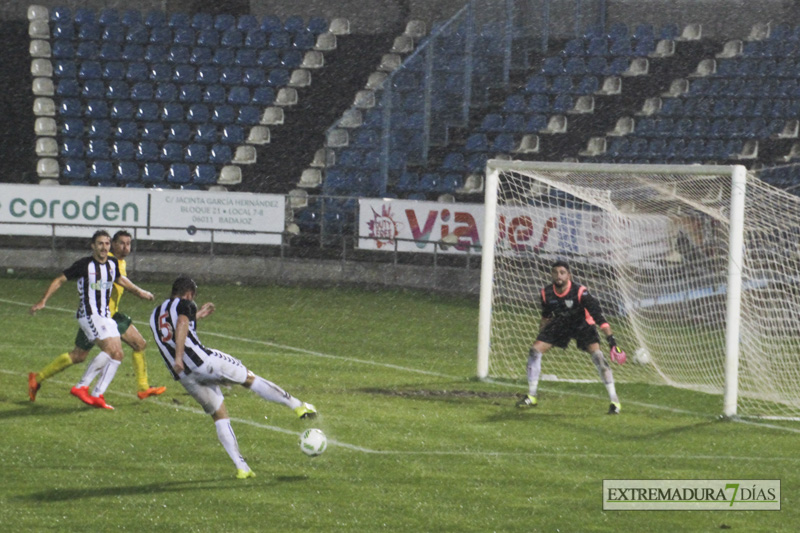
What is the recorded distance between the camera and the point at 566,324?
13.7m

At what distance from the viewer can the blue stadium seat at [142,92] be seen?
30.1m

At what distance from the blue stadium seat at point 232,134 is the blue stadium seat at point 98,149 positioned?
106 inches

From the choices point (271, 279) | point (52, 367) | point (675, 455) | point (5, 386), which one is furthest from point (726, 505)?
point (271, 279)

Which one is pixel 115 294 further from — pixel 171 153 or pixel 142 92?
pixel 142 92

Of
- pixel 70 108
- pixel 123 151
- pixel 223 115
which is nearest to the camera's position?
pixel 123 151

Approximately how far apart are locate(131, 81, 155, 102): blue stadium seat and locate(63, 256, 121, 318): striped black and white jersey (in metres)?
18.3

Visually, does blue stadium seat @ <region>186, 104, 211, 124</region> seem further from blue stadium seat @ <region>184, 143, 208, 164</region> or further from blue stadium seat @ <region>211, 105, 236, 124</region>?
blue stadium seat @ <region>184, 143, 208, 164</region>

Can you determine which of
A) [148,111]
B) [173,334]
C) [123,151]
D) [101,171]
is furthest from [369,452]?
[148,111]

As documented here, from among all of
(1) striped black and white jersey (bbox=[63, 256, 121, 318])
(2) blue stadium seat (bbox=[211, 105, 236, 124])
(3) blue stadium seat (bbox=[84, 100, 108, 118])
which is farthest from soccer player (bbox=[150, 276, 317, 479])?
(3) blue stadium seat (bbox=[84, 100, 108, 118])

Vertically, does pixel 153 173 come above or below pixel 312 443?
above

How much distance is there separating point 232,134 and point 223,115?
71cm

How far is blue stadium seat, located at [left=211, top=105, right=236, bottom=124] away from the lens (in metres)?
29.8

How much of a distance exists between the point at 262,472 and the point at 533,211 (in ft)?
35.0

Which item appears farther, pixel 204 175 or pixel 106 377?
pixel 204 175
